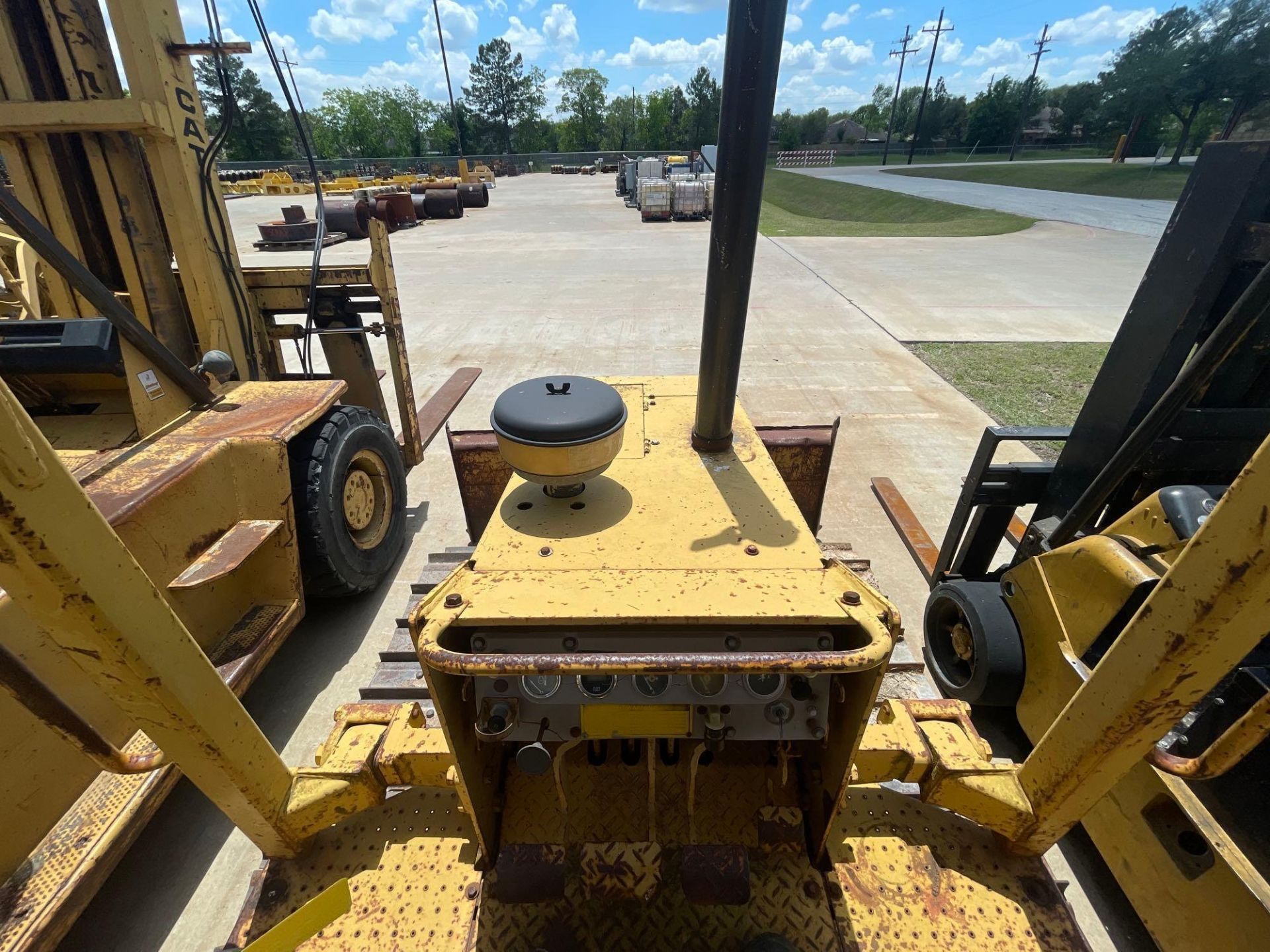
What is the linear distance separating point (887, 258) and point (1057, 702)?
42.0 feet

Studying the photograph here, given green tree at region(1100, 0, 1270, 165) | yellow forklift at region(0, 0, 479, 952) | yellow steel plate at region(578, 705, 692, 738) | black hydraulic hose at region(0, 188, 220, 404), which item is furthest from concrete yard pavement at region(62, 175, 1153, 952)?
green tree at region(1100, 0, 1270, 165)

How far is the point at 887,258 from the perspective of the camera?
511 inches

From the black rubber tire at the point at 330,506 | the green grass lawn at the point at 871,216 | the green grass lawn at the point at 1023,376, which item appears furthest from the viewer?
the green grass lawn at the point at 871,216

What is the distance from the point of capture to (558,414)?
157cm

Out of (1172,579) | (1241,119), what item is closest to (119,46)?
(1172,579)

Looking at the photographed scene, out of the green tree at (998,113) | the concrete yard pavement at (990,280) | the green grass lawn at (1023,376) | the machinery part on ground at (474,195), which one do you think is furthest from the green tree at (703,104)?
the green grass lawn at (1023,376)

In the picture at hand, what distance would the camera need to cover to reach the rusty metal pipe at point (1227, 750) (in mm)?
1246

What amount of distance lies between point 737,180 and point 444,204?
24.2m

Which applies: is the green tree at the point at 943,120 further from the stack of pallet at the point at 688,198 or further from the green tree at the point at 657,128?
the stack of pallet at the point at 688,198

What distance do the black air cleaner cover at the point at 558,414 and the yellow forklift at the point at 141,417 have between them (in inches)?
33.8

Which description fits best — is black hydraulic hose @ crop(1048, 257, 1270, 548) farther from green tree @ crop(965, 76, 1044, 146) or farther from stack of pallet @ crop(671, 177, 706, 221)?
green tree @ crop(965, 76, 1044, 146)

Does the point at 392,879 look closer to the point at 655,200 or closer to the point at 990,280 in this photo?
the point at 990,280

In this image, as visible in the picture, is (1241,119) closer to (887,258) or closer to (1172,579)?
(887,258)

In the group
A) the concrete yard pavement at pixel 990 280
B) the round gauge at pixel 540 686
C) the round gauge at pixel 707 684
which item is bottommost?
the concrete yard pavement at pixel 990 280
